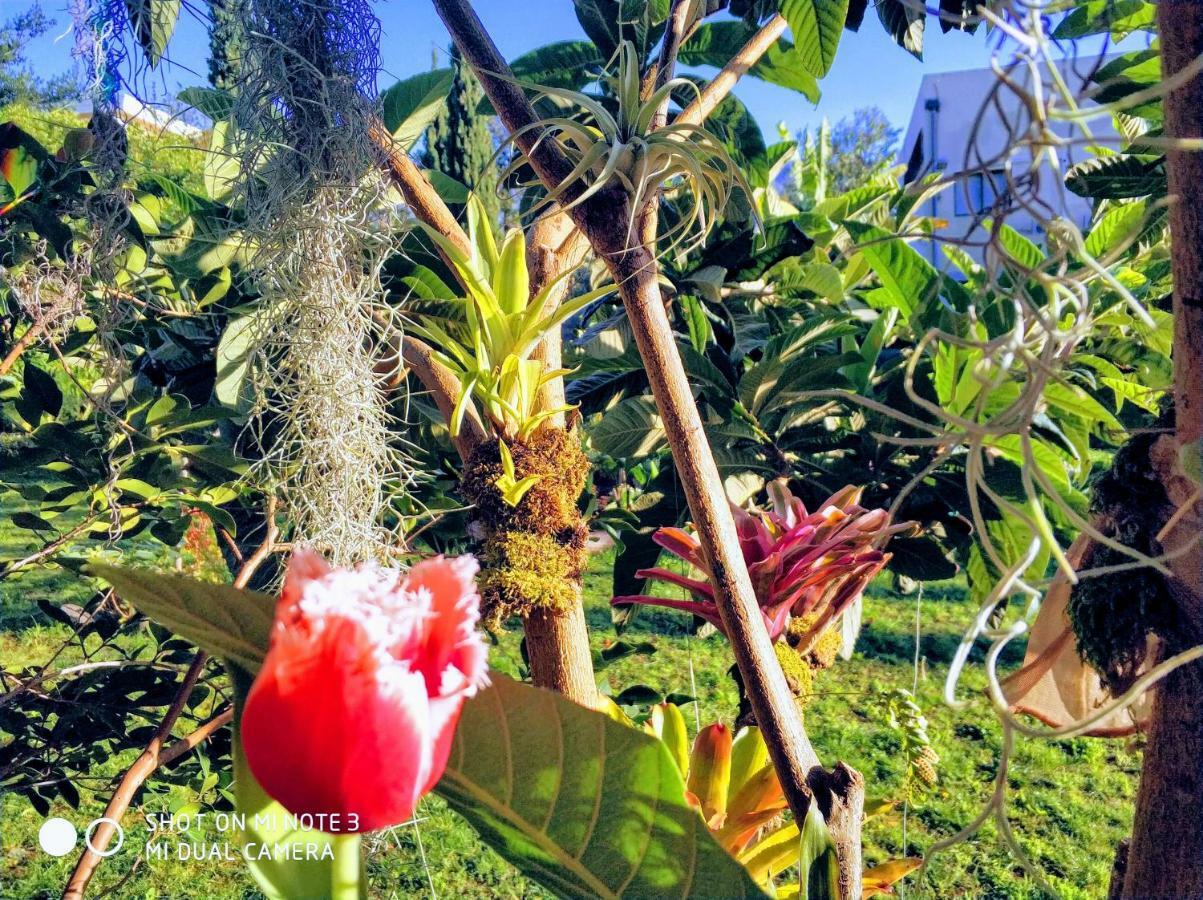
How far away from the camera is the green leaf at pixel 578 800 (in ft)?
1.03

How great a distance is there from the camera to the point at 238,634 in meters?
0.28

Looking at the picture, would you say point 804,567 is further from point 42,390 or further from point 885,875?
point 42,390

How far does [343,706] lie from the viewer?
22cm

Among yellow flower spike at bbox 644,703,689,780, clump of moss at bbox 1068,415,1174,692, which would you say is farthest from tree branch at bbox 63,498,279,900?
clump of moss at bbox 1068,415,1174,692

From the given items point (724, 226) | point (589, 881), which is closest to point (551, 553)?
point (589, 881)

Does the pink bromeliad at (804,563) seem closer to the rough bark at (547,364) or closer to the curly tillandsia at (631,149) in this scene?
the rough bark at (547,364)

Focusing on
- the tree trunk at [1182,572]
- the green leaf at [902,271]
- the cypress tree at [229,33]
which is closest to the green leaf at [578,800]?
the tree trunk at [1182,572]

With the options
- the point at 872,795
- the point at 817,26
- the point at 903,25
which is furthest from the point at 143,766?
the point at 872,795

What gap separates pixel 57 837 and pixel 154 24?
2.44 feet

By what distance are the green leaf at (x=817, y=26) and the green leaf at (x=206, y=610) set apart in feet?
2.40

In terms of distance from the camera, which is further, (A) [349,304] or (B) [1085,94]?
(A) [349,304]

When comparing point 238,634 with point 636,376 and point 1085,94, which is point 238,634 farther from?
point 636,376

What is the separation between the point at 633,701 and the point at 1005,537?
0.48 meters

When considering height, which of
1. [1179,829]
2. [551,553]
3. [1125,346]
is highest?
[1125,346]
